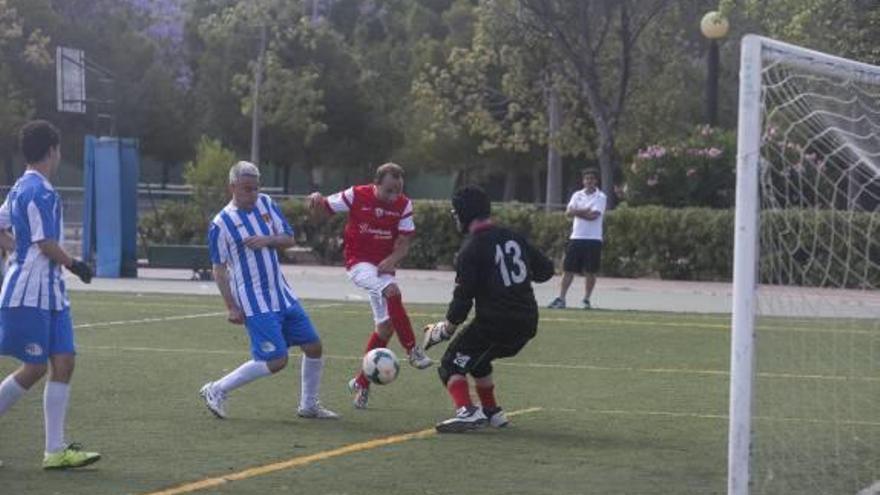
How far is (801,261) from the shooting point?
415 inches

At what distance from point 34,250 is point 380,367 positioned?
3.14m

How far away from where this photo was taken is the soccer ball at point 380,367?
11.7 m

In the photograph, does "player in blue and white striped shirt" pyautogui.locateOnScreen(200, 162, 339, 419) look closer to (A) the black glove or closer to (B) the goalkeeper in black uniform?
(B) the goalkeeper in black uniform

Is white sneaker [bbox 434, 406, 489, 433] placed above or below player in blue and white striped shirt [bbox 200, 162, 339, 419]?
below

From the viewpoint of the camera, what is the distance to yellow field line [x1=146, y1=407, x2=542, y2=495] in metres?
8.74

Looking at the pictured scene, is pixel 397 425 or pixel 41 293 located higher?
pixel 41 293

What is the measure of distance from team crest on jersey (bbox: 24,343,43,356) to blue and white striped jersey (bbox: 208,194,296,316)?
89.2 inches

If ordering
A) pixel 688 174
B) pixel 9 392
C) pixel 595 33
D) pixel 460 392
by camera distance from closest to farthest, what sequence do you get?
pixel 9 392 < pixel 460 392 < pixel 688 174 < pixel 595 33

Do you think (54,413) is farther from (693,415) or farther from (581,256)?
(581,256)

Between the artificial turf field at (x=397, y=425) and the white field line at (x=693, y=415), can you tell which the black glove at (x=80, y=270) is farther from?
the white field line at (x=693, y=415)

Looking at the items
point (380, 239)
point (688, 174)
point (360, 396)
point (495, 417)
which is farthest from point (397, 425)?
point (688, 174)

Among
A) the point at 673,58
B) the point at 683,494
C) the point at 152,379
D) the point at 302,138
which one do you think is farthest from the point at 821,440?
the point at 302,138

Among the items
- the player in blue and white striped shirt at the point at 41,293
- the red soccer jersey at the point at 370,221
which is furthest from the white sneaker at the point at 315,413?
the player in blue and white striped shirt at the point at 41,293

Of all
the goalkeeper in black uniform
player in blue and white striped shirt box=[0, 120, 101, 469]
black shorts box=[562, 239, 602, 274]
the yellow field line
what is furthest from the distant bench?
player in blue and white striped shirt box=[0, 120, 101, 469]
